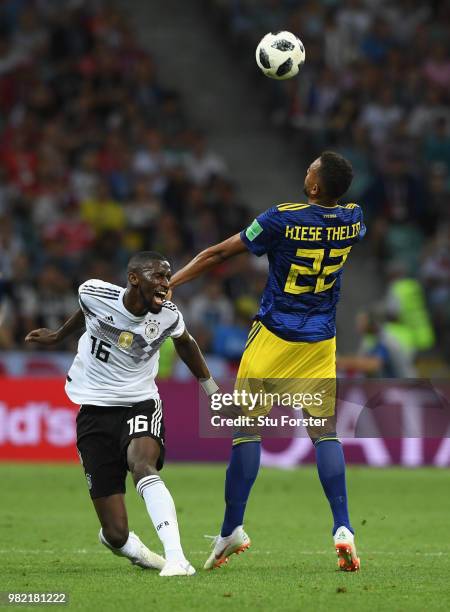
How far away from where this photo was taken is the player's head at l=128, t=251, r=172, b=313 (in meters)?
7.73

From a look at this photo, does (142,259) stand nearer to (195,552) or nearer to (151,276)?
(151,276)

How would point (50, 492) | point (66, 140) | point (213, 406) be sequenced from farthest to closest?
point (66, 140)
point (50, 492)
point (213, 406)

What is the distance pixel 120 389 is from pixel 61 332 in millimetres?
609

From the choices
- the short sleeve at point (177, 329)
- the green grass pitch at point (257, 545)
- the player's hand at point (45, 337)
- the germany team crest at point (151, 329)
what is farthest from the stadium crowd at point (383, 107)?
the germany team crest at point (151, 329)

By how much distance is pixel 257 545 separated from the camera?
31.8 feet

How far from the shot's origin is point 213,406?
8164mm

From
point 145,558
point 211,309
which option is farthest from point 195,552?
point 211,309

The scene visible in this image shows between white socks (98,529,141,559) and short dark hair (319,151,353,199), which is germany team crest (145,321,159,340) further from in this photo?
short dark hair (319,151,353,199)

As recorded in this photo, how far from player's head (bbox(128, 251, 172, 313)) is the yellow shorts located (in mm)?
773

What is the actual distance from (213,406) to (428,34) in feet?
54.2

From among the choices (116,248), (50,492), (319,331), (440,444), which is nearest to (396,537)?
(319,331)

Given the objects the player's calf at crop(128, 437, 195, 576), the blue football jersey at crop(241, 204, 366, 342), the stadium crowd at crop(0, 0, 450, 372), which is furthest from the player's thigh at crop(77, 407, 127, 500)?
the stadium crowd at crop(0, 0, 450, 372)

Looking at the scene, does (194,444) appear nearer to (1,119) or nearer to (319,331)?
(1,119)

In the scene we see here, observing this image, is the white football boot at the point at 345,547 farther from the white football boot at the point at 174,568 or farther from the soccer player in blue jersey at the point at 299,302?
the white football boot at the point at 174,568
